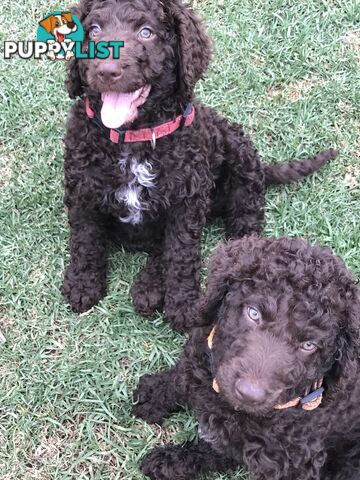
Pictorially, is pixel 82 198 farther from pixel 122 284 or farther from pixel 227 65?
pixel 227 65

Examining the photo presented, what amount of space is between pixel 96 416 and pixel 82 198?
3.74ft

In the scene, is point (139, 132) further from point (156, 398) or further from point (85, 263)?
point (156, 398)

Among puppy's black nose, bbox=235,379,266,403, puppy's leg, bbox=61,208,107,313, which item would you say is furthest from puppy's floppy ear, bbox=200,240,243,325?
puppy's leg, bbox=61,208,107,313

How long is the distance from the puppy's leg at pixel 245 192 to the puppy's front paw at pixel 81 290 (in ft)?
3.01

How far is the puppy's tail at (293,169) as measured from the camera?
3922 mm

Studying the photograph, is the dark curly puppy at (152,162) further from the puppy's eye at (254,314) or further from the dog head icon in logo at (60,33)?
the puppy's eye at (254,314)

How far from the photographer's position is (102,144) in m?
3.05

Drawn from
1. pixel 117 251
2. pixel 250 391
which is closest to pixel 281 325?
pixel 250 391

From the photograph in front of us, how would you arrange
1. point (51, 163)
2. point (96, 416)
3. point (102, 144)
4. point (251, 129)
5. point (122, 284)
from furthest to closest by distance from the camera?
point (251, 129) → point (51, 163) → point (122, 284) → point (96, 416) → point (102, 144)

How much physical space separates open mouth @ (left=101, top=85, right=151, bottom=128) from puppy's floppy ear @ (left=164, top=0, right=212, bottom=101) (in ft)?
0.59

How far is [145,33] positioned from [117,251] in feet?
4.81

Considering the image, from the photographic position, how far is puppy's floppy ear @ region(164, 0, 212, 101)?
2789mm

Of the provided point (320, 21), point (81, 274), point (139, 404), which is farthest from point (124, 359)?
point (320, 21)

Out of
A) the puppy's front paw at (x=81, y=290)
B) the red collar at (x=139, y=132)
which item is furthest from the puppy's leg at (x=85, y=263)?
the red collar at (x=139, y=132)
